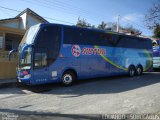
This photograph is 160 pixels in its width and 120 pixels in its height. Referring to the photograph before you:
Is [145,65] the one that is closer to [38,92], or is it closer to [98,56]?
[98,56]

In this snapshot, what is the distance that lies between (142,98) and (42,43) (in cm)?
570

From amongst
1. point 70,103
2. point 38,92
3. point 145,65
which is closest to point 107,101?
point 70,103

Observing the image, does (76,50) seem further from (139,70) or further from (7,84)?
(139,70)

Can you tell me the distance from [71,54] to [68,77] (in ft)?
4.21

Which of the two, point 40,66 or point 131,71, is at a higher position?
point 40,66

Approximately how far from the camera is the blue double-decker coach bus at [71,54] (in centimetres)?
1320

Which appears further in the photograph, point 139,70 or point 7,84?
point 139,70

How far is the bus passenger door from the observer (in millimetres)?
13090

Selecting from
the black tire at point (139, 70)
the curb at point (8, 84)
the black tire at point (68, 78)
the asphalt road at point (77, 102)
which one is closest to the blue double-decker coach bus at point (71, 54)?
the black tire at point (68, 78)

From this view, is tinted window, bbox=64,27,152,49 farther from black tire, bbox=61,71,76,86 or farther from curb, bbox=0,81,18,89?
curb, bbox=0,81,18,89

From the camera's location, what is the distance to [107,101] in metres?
10.1

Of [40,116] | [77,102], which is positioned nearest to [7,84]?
[77,102]

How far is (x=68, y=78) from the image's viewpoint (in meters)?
14.5

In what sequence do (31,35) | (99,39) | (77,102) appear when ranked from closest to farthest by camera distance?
(77,102), (31,35), (99,39)
